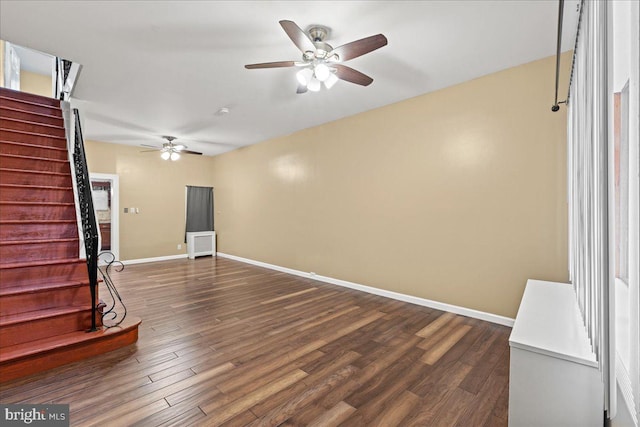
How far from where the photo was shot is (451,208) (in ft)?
12.3

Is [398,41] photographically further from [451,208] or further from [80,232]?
[80,232]

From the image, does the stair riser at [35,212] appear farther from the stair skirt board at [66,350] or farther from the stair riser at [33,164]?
the stair skirt board at [66,350]

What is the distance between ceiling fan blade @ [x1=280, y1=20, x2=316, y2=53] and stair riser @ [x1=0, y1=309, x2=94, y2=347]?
3073 millimetres

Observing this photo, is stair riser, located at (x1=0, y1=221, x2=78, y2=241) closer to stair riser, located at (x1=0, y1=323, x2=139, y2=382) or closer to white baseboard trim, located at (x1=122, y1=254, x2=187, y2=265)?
stair riser, located at (x1=0, y1=323, x2=139, y2=382)

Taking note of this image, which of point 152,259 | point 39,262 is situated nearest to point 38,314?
point 39,262

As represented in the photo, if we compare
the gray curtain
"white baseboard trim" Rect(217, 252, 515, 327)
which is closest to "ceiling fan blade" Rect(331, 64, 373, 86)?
"white baseboard trim" Rect(217, 252, 515, 327)

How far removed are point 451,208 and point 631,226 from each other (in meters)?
2.87

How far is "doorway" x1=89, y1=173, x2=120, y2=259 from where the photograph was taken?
6.84m

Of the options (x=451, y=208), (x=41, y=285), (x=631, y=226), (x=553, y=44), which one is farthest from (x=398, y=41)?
(x=41, y=285)

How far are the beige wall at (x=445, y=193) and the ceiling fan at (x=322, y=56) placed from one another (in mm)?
1631

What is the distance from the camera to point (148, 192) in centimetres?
744

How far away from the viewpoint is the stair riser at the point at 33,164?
140 inches

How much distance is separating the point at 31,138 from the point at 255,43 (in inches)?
137

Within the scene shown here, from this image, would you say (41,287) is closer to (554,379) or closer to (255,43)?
(255,43)
